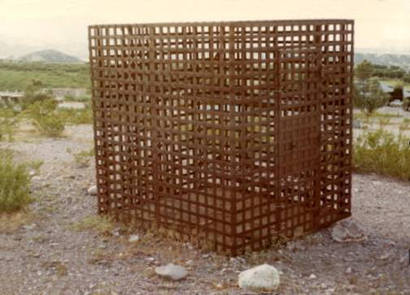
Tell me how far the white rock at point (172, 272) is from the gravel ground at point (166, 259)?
0.07 meters

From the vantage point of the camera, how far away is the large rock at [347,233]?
24.4 feet

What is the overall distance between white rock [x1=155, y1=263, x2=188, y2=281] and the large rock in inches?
77.9

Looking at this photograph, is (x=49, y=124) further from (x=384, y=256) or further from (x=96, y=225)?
(x=384, y=256)

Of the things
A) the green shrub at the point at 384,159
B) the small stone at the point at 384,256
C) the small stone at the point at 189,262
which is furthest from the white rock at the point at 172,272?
the green shrub at the point at 384,159

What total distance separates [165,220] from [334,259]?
1.90m

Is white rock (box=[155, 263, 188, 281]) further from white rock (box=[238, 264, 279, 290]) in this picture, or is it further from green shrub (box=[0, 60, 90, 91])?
green shrub (box=[0, 60, 90, 91])

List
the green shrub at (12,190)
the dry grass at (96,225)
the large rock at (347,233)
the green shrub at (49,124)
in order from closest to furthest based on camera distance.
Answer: the large rock at (347,233)
the dry grass at (96,225)
the green shrub at (12,190)
the green shrub at (49,124)

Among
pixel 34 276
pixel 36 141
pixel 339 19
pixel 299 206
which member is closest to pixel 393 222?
pixel 299 206

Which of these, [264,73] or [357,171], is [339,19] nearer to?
[264,73]

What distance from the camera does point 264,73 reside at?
257 inches

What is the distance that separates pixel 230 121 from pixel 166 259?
5.24ft

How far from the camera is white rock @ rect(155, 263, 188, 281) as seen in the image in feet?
20.6

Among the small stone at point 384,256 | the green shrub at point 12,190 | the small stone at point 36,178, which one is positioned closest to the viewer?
the small stone at point 384,256

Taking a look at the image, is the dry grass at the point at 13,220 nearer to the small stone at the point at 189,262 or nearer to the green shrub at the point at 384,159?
the small stone at the point at 189,262
